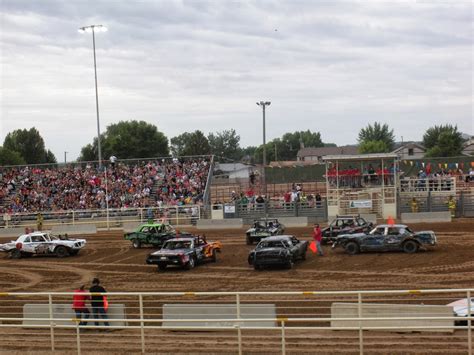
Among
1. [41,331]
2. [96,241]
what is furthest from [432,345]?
[96,241]

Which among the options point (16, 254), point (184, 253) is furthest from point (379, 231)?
point (16, 254)

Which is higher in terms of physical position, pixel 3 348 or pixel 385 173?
pixel 385 173

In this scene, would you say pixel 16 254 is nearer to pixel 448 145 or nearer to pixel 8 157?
pixel 8 157

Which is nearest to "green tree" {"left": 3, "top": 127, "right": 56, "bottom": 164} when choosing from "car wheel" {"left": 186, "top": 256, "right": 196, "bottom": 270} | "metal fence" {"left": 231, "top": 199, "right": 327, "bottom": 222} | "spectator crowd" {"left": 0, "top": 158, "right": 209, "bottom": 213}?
"spectator crowd" {"left": 0, "top": 158, "right": 209, "bottom": 213}

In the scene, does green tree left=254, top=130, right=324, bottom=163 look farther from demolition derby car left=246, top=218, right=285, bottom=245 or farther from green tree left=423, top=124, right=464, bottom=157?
demolition derby car left=246, top=218, right=285, bottom=245

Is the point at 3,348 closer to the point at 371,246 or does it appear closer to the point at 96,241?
the point at 371,246

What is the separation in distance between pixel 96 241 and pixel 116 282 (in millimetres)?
14638

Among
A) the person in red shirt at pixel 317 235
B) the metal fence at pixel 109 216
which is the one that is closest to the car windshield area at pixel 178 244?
the person in red shirt at pixel 317 235

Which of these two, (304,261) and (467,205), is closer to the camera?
(304,261)

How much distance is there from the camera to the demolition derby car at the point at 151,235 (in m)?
32.6

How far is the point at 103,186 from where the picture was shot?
178ft

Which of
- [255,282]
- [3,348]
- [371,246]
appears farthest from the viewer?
[371,246]

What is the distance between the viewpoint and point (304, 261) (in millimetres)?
26234

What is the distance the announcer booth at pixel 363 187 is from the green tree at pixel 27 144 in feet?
277
